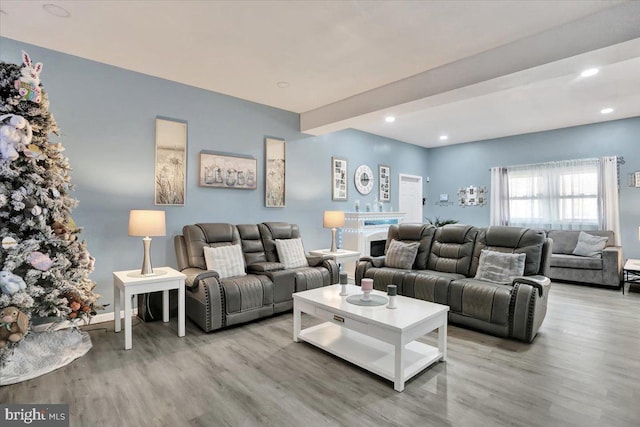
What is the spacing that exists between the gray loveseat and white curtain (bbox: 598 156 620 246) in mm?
225

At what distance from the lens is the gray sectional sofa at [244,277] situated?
10.7 ft

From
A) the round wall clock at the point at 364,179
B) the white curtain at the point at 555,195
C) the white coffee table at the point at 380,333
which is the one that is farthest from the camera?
the round wall clock at the point at 364,179

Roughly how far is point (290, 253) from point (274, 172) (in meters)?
1.42

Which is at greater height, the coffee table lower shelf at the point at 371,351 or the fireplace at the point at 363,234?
the fireplace at the point at 363,234

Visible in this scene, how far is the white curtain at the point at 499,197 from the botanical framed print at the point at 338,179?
3.47m

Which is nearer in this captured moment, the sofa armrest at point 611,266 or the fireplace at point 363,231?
the sofa armrest at point 611,266

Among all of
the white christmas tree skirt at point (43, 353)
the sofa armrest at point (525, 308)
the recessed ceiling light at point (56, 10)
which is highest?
the recessed ceiling light at point (56, 10)

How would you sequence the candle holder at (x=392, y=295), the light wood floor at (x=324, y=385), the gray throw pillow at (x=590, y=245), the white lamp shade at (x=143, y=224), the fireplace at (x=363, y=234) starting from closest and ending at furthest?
the light wood floor at (x=324, y=385)
the candle holder at (x=392, y=295)
the white lamp shade at (x=143, y=224)
the gray throw pillow at (x=590, y=245)
the fireplace at (x=363, y=234)

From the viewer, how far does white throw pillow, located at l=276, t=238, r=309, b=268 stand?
4.16m

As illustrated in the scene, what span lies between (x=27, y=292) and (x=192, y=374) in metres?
1.35

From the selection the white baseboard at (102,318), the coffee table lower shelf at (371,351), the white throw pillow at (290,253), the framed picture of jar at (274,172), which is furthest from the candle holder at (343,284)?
the white baseboard at (102,318)

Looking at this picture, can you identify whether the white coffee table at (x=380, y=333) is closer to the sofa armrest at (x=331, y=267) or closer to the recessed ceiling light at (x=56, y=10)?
the sofa armrest at (x=331, y=267)

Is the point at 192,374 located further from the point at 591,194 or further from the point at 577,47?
the point at 591,194

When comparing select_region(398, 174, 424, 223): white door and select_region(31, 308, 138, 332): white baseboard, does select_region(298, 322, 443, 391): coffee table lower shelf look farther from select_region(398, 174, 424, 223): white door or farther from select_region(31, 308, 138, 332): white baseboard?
select_region(398, 174, 424, 223): white door
